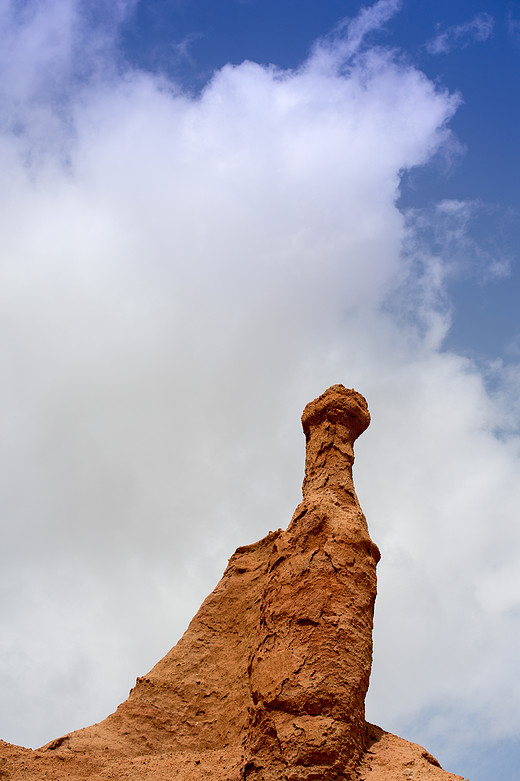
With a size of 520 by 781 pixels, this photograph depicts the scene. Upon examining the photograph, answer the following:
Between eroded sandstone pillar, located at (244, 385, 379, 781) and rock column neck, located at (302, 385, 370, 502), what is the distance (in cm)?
3

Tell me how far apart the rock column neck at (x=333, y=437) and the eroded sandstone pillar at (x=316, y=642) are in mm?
31

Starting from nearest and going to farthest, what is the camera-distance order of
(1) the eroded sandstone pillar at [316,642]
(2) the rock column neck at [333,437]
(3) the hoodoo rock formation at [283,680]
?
(1) the eroded sandstone pillar at [316,642], (3) the hoodoo rock formation at [283,680], (2) the rock column neck at [333,437]

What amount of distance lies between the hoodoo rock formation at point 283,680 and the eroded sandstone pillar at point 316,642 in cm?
2

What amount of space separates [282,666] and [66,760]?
3758 millimetres

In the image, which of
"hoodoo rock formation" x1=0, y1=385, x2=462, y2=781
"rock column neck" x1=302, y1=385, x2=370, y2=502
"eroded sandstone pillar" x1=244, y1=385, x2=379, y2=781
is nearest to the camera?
"eroded sandstone pillar" x1=244, y1=385, x2=379, y2=781

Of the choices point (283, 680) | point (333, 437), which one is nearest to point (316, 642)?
point (283, 680)

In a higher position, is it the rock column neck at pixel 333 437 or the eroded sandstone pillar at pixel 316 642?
the rock column neck at pixel 333 437

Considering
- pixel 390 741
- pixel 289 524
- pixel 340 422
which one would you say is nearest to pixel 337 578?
pixel 289 524

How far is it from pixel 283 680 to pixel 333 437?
175 inches

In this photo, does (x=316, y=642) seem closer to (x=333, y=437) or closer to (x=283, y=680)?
(x=283, y=680)

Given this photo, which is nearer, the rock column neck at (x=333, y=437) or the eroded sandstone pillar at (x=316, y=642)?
the eroded sandstone pillar at (x=316, y=642)

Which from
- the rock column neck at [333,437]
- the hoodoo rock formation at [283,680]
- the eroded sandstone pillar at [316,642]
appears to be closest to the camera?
the eroded sandstone pillar at [316,642]

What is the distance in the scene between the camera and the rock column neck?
40.2 feet

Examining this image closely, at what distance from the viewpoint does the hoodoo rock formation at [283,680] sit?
366 inches
